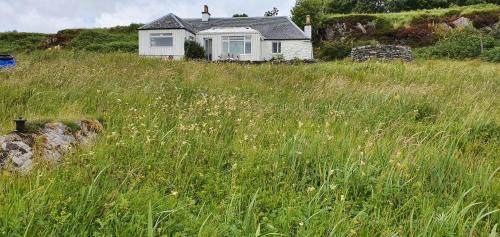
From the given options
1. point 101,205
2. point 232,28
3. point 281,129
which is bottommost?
point 101,205

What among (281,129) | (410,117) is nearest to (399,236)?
(281,129)

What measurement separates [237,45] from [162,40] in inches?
252

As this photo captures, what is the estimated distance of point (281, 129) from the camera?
4.81 meters

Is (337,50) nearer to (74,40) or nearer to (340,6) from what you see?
(74,40)

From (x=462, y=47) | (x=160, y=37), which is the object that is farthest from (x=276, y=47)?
(x=462, y=47)

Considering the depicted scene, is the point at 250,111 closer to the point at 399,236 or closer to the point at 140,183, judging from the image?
the point at 140,183

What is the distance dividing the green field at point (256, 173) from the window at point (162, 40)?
84.5 ft

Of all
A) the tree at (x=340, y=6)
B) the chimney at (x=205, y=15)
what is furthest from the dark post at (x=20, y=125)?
the tree at (x=340, y=6)

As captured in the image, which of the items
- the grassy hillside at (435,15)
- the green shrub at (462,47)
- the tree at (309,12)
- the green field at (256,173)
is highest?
the tree at (309,12)

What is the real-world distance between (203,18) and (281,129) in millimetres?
33915

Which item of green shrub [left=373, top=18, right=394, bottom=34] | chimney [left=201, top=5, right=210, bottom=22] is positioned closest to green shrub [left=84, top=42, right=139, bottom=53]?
chimney [left=201, top=5, right=210, bottom=22]

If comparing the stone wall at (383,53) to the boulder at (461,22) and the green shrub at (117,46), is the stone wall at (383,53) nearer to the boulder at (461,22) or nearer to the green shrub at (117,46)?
the boulder at (461,22)

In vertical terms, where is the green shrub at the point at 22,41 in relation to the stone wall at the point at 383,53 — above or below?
above

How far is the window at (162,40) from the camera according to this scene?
31.8m
